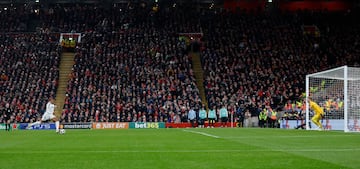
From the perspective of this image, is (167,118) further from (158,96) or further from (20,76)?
(20,76)

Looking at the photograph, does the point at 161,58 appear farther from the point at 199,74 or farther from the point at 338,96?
the point at 338,96

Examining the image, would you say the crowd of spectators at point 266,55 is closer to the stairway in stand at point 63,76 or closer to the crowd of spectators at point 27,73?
the stairway in stand at point 63,76

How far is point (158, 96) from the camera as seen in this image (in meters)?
40.6

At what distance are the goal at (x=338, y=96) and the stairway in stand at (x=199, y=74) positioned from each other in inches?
531

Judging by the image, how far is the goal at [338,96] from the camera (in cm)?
2528

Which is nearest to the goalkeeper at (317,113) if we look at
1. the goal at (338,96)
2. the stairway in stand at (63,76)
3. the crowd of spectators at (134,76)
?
the goal at (338,96)

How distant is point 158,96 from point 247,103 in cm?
688

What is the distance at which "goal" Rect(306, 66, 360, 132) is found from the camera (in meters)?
25.3

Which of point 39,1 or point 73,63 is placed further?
point 39,1

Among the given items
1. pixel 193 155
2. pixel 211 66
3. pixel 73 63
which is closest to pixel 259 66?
pixel 211 66

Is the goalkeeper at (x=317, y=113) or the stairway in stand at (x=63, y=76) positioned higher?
the stairway in stand at (x=63, y=76)

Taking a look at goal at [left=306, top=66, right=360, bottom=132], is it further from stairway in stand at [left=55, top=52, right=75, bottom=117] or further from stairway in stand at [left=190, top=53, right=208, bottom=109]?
stairway in stand at [left=55, top=52, right=75, bottom=117]

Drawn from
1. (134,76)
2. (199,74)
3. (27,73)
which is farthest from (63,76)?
(199,74)

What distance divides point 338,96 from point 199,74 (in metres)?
20.2
